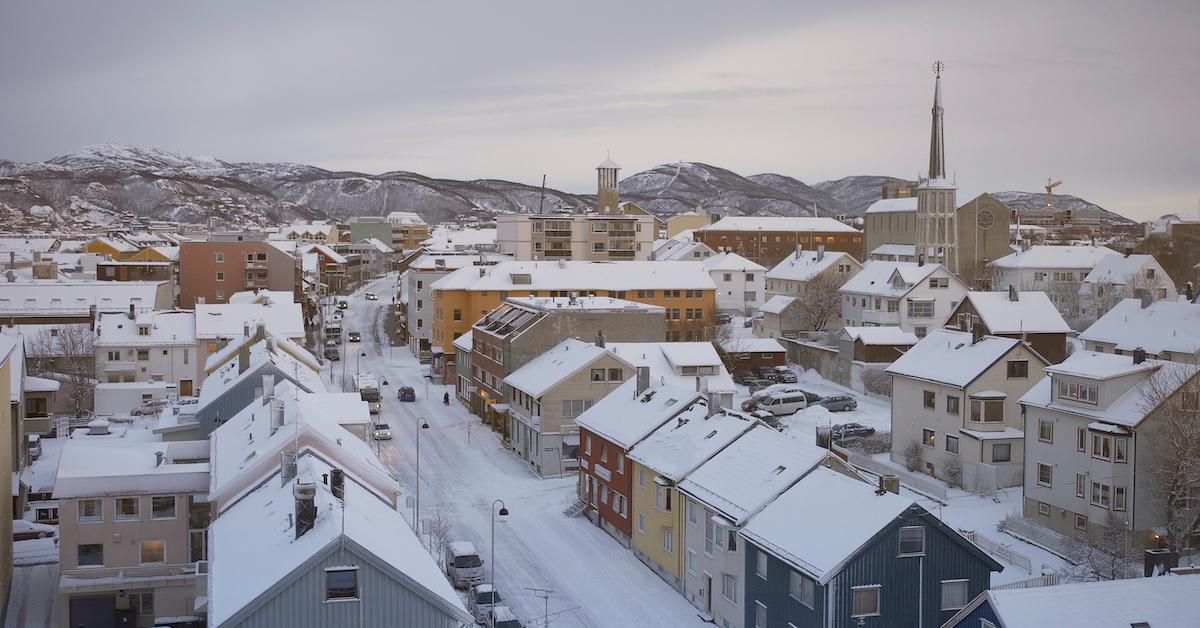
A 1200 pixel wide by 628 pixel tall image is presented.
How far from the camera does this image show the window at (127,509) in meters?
28.9

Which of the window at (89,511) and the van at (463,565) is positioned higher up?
the window at (89,511)

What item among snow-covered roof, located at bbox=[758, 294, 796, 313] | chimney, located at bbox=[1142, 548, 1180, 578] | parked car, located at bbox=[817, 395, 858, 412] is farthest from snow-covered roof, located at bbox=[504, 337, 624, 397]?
snow-covered roof, located at bbox=[758, 294, 796, 313]

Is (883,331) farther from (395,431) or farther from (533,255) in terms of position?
(533,255)

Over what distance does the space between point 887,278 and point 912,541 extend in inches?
1963

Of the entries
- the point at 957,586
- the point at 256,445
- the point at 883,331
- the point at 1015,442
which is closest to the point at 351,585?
the point at 256,445

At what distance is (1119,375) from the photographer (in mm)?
32812

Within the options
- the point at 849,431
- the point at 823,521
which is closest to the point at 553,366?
the point at 849,431

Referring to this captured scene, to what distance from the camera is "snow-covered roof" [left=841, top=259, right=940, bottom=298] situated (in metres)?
69.3

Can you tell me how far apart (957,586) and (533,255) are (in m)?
76.1

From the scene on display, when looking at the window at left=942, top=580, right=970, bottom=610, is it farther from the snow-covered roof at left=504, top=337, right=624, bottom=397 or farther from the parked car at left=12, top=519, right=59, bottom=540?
the parked car at left=12, top=519, right=59, bottom=540

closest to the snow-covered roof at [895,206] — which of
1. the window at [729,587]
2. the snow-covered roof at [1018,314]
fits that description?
the snow-covered roof at [1018,314]

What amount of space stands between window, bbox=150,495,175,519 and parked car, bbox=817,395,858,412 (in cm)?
3161

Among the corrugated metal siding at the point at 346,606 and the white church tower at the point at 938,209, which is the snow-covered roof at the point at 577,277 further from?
the corrugated metal siding at the point at 346,606

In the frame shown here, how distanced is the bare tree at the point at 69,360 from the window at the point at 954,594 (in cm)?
4611
